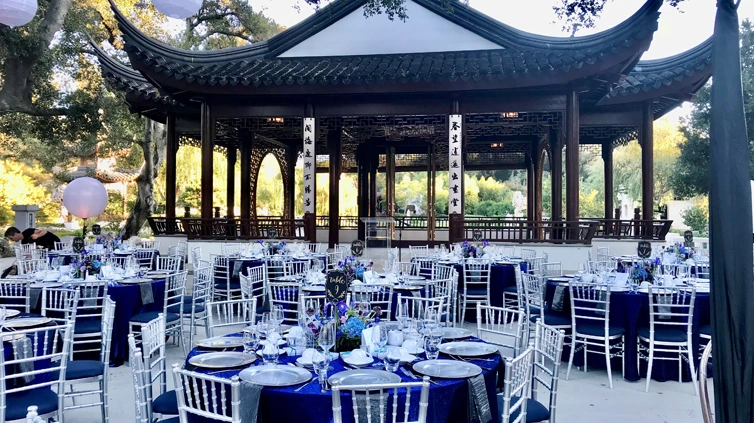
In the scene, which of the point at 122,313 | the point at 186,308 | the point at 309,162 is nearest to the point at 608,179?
the point at 309,162

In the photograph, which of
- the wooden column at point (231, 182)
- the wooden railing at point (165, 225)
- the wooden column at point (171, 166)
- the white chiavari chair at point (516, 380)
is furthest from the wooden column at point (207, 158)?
the white chiavari chair at point (516, 380)

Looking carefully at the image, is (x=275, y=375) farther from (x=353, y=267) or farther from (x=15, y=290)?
(x=15, y=290)

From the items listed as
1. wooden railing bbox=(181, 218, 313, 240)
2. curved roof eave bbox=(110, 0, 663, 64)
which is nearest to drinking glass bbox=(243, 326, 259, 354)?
wooden railing bbox=(181, 218, 313, 240)

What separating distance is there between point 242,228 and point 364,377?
28.3 feet

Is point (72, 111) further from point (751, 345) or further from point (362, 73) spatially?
point (751, 345)

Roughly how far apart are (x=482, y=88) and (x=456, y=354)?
7.44m

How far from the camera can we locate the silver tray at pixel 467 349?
8.93ft

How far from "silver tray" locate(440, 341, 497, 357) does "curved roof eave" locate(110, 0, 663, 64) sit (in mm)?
7983

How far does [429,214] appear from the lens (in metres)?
13.7

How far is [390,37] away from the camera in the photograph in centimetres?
1160

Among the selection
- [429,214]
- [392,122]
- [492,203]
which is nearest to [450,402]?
[392,122]

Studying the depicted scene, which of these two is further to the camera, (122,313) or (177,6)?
(122,313)

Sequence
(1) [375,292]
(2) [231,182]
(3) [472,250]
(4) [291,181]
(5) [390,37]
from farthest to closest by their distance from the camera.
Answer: (4) [291,181], (2) [231,182], (5) [390,37], (3) [472,250], (1) [375,292]

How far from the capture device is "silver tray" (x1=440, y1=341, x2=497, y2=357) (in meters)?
2.72
